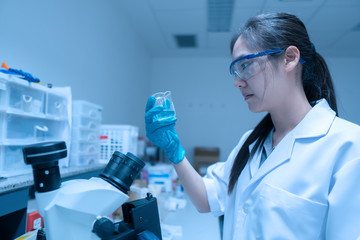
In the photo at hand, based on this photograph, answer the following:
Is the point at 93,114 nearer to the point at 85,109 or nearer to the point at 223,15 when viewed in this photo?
the point at 85,109

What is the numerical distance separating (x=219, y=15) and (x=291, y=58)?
2.16 m

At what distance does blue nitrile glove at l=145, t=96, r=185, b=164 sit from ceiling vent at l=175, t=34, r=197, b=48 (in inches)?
102

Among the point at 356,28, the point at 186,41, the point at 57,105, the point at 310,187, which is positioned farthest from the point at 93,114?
the point at 356,28

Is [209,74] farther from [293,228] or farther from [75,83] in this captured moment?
[293,228]

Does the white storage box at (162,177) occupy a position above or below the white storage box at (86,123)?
below

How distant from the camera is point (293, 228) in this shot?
2.27 ft

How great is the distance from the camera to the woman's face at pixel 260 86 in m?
0.82

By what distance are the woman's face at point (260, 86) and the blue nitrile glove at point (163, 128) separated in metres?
0.31

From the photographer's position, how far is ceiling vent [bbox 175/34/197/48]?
3.30 m

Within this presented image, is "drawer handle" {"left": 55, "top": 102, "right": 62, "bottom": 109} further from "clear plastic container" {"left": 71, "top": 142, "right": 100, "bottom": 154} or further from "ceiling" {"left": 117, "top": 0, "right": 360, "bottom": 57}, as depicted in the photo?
"ceiling" {"left": 117, "top": 0, "right": 360, "bottom": 57}

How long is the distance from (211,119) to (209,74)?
79 centimetres

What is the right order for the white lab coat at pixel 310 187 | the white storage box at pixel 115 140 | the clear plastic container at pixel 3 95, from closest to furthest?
1. the white lab coat at pixel 310 187
2. the clear plastic container at pixel 3 95
3. the white storage box at pixel 115 140

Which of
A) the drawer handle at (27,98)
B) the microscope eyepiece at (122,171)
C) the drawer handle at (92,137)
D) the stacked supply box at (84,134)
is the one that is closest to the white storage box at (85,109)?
the stacked supply box at (84,134)

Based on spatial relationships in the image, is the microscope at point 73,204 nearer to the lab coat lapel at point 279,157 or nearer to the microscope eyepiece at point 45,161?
the microscope eyepiece at point 45,161
